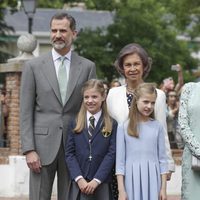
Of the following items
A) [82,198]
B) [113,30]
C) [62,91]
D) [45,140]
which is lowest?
[82,198]

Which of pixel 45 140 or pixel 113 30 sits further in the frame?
pixel 113 30

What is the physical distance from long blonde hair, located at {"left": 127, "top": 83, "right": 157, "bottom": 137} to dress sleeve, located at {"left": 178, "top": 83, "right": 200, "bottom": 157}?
0.84ft

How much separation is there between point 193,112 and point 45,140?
127 cm

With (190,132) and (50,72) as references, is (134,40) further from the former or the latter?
(190,132)

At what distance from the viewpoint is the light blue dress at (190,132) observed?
654 centimetres

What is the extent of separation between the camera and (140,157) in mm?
6629

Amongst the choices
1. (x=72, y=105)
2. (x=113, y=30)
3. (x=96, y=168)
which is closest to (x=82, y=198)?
(x=96, y=168)

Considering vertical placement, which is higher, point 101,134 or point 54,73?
point 54,73

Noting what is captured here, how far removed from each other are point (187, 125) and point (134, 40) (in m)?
25.7

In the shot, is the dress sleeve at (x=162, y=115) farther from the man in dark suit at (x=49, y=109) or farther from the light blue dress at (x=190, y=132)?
the man in dark suit at (x=49, y=109)

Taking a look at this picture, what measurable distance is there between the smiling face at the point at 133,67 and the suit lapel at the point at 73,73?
41cm

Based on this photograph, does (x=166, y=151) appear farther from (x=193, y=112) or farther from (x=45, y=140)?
(x=45, y=140)

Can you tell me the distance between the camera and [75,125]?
22.3 ft

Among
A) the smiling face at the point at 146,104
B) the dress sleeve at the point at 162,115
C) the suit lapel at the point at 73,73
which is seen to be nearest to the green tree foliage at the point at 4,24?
the suit lapel at the point at 73,73
